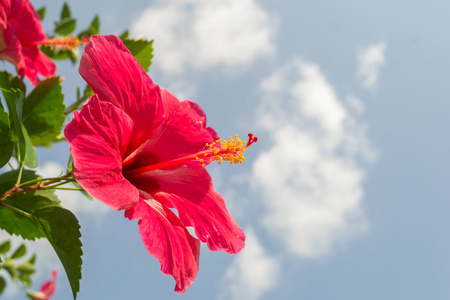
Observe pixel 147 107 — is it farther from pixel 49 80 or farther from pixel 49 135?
pixel 49 135

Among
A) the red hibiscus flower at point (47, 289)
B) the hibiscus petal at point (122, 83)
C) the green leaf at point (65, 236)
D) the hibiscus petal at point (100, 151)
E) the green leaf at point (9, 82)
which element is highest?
the red hibiscus flower at point (47, 289)

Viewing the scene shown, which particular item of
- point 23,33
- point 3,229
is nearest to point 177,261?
point 3,229

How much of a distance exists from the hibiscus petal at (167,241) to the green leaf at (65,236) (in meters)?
0.23

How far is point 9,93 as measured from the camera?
1319 millimetres

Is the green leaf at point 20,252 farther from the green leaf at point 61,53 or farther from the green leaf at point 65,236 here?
the green leaf at point 65,236

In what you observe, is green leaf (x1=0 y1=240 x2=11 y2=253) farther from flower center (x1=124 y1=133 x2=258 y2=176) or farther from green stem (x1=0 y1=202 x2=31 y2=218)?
flower center (x1=124 y1=133 x2=258 y2=176)

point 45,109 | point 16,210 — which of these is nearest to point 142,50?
point 45,109

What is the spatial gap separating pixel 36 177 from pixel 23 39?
3.19 feet

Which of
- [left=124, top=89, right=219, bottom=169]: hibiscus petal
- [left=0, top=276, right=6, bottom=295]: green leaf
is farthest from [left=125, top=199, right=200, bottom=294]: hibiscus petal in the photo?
[left=0, top=276, right=6, bottom=295]: green leaf

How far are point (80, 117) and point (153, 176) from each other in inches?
12.0

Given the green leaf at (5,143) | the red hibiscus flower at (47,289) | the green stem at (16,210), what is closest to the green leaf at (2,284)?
the red hibiscus flower at (47,289)

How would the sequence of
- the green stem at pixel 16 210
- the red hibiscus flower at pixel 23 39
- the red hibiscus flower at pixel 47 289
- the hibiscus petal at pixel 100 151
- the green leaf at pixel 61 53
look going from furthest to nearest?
the red hibiscus flower at pixel 47 289
the green leaf at pixel 61 53
the red hibiscus flower at pixel 23 39
the green stem at pixel 16 210
the hibiscus petal at pixel 100 151

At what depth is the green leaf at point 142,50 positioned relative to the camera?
172 centimetres

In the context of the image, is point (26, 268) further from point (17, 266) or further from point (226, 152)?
point (226, 152)
